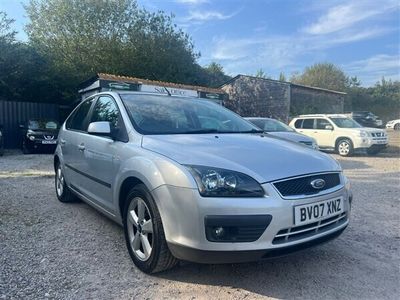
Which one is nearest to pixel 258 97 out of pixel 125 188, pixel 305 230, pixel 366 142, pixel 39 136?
pixel 366 142

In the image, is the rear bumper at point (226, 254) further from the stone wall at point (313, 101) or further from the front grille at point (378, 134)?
the stone wall at point (313, 101)

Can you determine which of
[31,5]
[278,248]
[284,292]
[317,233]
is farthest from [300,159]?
[31,5]

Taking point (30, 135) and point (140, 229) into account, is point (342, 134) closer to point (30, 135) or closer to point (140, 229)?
point (30, 135)

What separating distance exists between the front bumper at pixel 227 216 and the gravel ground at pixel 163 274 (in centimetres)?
39

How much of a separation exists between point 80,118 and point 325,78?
4703cm

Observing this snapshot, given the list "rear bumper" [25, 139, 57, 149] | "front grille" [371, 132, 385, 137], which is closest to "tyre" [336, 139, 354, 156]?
"front grille" [371, 132, 385, 137]

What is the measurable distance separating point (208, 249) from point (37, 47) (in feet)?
65.2

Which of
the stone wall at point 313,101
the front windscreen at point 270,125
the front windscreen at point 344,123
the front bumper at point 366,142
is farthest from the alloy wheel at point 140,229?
the stone wall at point 313,101

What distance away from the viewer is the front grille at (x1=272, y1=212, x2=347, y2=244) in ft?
8.68

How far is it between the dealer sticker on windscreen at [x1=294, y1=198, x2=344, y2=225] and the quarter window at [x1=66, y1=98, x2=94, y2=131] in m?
3.01

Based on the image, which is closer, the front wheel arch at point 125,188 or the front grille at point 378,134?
the front wheel arch at point 125,188

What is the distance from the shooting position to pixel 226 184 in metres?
2.60

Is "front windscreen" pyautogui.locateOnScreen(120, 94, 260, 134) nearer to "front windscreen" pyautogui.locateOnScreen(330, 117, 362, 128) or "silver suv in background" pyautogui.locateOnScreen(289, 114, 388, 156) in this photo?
"silver suv in background" pyautogui.locateOnScreen(289, 114, 388, 156)

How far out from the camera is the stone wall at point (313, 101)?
2541 centimetres
